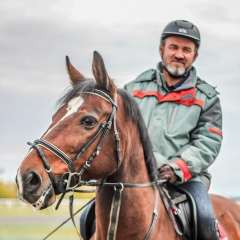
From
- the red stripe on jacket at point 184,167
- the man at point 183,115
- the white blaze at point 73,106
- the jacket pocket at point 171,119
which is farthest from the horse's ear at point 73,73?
→ the red stripe on jacket at point 184,167

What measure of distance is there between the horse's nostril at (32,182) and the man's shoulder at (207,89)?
8.85 feet

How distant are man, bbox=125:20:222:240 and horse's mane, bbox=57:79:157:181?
1.10ft

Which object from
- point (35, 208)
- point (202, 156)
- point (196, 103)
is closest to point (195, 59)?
point (196, 103)

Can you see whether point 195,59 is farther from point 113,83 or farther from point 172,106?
point 113,83

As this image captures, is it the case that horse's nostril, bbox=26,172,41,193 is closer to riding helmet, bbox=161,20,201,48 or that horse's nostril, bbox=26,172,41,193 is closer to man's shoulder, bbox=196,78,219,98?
man's shoulder, bbox=196,78,219,98

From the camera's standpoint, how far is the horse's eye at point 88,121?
4691mm

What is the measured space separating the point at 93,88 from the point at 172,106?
152cm

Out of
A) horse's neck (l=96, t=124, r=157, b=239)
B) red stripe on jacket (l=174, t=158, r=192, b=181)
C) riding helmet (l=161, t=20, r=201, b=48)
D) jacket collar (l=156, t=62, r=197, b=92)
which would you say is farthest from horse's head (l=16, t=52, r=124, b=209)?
riding helmet (l=161, t=20, r=201, b=48)

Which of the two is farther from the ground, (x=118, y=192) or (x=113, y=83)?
(x=113, y=83)

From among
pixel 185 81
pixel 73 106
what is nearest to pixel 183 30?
pixel 185 81

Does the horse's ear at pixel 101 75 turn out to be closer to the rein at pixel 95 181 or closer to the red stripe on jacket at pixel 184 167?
the rein at pixel 95 181

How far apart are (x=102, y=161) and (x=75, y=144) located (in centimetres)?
30

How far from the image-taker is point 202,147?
6000mm

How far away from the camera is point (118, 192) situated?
196 inches
